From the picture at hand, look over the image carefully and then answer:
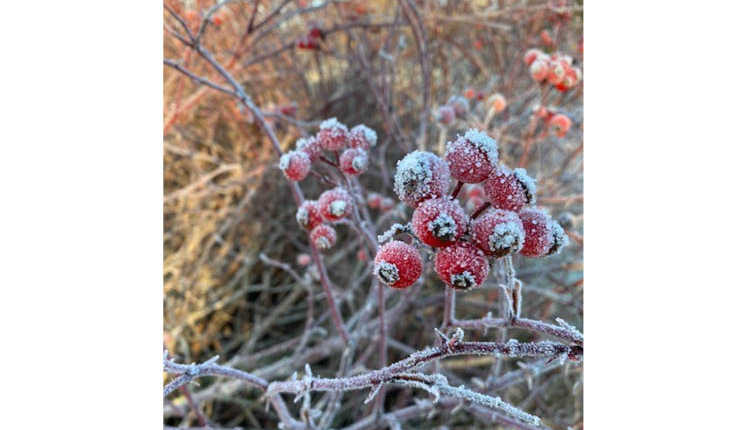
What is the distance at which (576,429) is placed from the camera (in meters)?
0.59

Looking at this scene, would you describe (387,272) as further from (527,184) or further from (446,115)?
(446,115)

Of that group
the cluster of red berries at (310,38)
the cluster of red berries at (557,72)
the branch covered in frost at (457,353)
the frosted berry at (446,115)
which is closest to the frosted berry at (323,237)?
the branch covered in frost at (457,353)

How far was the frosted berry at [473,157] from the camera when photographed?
30 centimetres

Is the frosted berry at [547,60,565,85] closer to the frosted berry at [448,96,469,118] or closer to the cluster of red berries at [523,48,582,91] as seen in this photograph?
the cluster of red berries at [523,48,582,91]

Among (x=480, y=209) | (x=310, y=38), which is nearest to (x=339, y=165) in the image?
(x=480, y=209)

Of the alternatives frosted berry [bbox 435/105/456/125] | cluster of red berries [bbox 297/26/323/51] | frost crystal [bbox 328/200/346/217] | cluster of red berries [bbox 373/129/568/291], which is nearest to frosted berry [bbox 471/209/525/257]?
cluster of red berries [bbox 373/129/568/291]

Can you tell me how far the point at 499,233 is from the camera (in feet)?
0.88

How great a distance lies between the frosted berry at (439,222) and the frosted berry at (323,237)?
0.19 meters

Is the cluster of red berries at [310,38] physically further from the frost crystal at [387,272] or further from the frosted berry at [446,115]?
the frost crystal at [387,272]

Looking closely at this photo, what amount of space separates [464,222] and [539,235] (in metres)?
0.04
